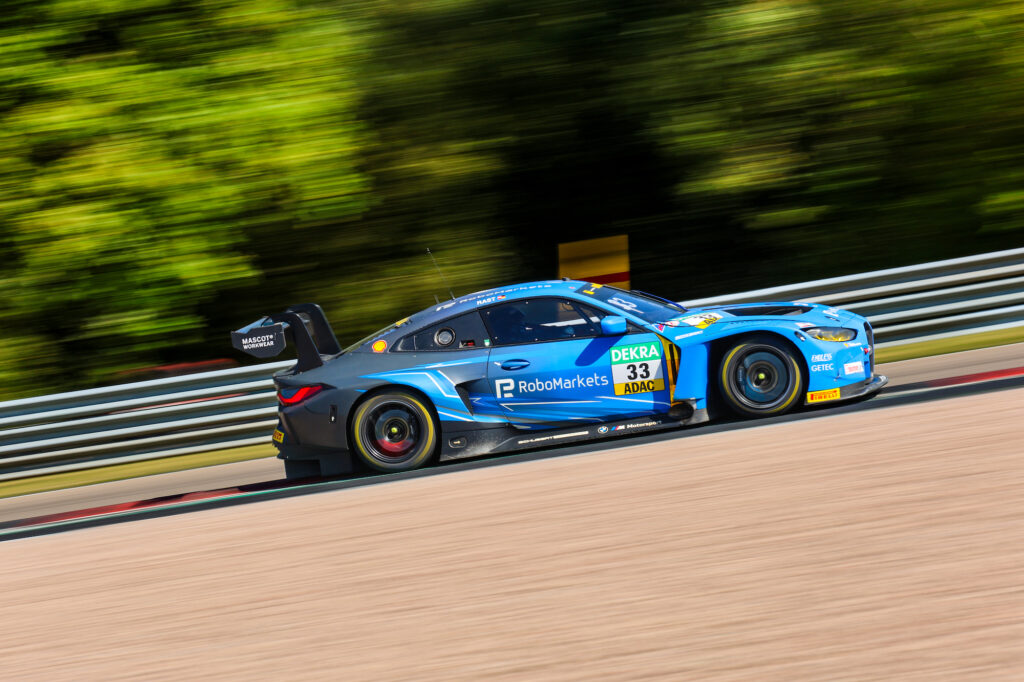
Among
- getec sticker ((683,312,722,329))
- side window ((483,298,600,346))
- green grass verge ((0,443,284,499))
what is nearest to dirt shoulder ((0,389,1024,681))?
getec sticker ((683,312,722,329))

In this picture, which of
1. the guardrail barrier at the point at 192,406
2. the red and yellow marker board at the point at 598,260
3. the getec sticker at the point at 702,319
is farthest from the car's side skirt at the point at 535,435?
the red and yellow marker board at the point at 598,260

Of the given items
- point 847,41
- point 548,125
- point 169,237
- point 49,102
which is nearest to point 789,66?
point 847,41

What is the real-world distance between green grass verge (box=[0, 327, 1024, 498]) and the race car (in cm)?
221

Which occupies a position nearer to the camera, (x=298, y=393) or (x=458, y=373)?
(x=458, y=373)

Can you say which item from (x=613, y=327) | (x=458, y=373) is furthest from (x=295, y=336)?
(x=613, y=327)

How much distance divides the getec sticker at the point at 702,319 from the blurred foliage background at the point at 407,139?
16.4 ft

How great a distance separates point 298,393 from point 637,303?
2.67m

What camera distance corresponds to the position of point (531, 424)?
7422 millimetres

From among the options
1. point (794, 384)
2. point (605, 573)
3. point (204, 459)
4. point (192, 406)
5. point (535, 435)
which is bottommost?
point (605, 573)

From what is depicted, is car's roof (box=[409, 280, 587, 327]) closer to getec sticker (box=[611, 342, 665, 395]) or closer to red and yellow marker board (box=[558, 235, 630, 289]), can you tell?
getec sticker (box=[611, 342, 665, 395])

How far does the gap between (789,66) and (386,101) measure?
484 centimetres

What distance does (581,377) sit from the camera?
24.1ft

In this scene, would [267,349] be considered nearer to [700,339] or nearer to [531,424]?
[531,424]

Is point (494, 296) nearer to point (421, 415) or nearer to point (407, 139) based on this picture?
point (421, 415)
